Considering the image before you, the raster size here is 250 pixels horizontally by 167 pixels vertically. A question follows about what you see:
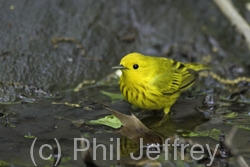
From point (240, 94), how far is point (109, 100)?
1.90m

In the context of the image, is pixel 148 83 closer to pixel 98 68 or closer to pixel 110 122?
pixel 110 122

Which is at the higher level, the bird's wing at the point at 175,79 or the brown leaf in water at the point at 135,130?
the bird's wing at the point at 175,79

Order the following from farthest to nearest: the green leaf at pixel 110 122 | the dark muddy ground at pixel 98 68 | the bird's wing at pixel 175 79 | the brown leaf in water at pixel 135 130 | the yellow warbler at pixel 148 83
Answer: the bird's wing at pixel 175 79 → the yellow warbler at pixel 148 83 → the green leaf at pixel 110 122 → the dark muddy ground at pixel 98 68 → the brown leaf in water at pixel 135 130

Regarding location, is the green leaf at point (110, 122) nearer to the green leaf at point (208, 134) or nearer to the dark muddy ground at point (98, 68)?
the dark muddy ground at point (98, 68)

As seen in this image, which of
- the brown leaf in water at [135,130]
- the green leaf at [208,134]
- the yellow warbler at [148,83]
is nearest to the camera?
the brown leaf in water at [135,130]

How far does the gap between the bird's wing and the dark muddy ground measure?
30cm

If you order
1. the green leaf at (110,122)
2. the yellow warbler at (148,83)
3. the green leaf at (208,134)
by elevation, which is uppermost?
the yellow warbler at (148,83)

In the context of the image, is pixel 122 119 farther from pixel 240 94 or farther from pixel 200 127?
pixel 240 94

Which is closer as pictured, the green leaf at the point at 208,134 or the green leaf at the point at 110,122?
the green leaf at the point at 208,134

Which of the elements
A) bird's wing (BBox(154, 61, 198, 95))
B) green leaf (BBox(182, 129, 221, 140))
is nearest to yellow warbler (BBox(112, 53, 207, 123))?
bird's wing (BBox(154, 61, 198, 95))

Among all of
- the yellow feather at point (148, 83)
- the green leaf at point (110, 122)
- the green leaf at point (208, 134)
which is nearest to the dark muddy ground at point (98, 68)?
the green leaf at point (208, 134)

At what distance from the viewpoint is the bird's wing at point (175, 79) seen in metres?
5.64

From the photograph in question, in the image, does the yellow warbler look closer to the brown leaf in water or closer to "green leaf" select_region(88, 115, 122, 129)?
"green leaf" select_region(88, 115, 122, 129)

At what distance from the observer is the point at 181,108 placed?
19.4ft
